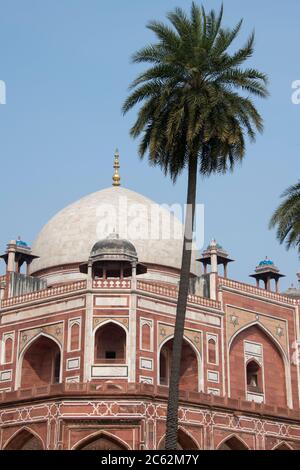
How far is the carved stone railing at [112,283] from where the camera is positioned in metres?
42.6

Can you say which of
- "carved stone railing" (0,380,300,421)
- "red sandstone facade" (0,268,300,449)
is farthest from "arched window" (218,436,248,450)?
"carved stone railing" (0,380,300,421)

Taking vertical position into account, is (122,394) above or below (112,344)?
below

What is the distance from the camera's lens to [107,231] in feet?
171

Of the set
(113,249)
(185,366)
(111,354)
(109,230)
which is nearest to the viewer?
(111,354)

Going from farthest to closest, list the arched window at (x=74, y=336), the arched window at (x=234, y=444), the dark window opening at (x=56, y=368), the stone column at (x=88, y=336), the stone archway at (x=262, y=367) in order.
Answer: the stone archway at (x=262, y=367) → the dark window opening at (x=56, y=368) → the arched window at (x=234, y=444) → the arched window at (x=74, y=336) → the stone column at (x=88, y=336)

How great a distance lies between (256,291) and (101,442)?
559 inches

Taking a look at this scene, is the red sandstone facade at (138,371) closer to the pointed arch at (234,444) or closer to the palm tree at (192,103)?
the pointed arch at (234,444)

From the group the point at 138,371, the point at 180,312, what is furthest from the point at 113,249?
the point at 180,312

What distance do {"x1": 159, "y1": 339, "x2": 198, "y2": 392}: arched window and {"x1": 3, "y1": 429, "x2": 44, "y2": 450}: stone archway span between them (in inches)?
276

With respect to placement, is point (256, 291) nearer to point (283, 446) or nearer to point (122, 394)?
point (283, 446)

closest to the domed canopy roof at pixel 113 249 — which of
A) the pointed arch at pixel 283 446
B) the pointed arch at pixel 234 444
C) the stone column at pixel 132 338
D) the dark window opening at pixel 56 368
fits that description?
the stone column at pixel 132 338

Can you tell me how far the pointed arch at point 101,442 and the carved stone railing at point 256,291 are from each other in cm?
1206

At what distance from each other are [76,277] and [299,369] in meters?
13.2

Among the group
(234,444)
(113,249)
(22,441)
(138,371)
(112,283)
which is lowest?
(22,441)
